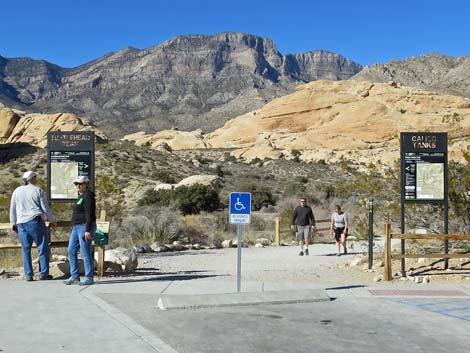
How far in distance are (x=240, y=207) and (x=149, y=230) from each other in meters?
13.1

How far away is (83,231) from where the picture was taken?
38.2 feet

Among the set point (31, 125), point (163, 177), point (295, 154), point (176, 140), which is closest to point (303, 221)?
point (163, 177)

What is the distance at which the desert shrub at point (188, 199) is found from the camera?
33312 millimetres

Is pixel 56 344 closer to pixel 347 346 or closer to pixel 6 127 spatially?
pixel 347 346

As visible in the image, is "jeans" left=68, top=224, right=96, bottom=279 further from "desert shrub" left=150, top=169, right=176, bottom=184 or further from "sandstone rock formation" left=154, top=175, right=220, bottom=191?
"desert shrub" left=150, top=169, right=176, bottom=184

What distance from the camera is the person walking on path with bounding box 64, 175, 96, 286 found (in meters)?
11.6

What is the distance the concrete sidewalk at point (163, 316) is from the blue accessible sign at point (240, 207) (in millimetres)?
1350

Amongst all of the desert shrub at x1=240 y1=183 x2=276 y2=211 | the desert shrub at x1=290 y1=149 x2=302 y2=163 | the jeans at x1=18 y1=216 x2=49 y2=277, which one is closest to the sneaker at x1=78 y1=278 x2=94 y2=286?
the jeans at x1=18 y1=216 x2=49 y2=277

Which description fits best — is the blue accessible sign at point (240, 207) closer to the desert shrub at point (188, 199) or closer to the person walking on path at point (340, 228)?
the person walking on path at point (340, 228)

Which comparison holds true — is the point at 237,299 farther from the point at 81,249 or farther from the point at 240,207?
the point at 81,249

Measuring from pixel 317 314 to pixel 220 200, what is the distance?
Result: 2876 centimetres

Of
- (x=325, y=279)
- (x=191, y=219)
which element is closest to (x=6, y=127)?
(x=191, y=219)

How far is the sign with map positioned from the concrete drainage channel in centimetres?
418

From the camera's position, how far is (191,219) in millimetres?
27344
